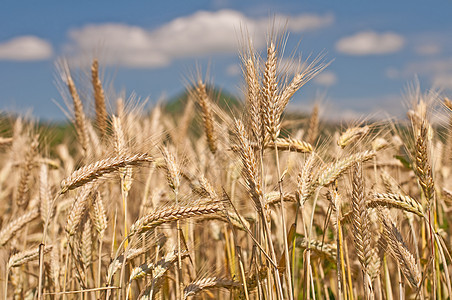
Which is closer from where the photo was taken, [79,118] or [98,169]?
[98,169]

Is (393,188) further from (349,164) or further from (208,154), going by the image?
(208,154)

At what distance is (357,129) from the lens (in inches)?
111

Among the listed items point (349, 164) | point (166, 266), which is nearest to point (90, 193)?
point (166, 266)

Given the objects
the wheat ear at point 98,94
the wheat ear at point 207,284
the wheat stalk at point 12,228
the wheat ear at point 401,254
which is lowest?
the wheat ear at point 207,284

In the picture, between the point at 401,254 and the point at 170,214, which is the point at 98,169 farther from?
the point at 401,254

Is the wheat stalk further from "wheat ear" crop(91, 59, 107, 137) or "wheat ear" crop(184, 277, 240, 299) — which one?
"wheat ear" crop(184, 277, 240, 299)

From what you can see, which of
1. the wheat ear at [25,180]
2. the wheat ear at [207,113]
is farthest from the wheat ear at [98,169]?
the wheat ear at [25,180]

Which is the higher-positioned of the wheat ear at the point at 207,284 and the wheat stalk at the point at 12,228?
the wheat stalk at the point at 12,228

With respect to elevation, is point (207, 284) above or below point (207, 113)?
below

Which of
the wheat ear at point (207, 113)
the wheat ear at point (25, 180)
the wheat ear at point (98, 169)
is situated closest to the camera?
the wheat ear at point (98, 169)

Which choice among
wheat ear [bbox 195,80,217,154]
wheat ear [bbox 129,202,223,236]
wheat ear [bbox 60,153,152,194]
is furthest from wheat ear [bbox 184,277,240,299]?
wheat ear [bbox 195,80,217,154]

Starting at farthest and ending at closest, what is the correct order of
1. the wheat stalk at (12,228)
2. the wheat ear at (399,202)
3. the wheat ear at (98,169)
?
the wheat stalk at (12,228)
the wheat ear at (399,202)
the wheat ear at (98,169)

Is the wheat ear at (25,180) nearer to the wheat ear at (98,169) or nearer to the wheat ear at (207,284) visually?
the wheat ear at (98,169)

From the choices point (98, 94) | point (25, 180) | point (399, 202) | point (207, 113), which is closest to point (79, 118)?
point (98, 94)
